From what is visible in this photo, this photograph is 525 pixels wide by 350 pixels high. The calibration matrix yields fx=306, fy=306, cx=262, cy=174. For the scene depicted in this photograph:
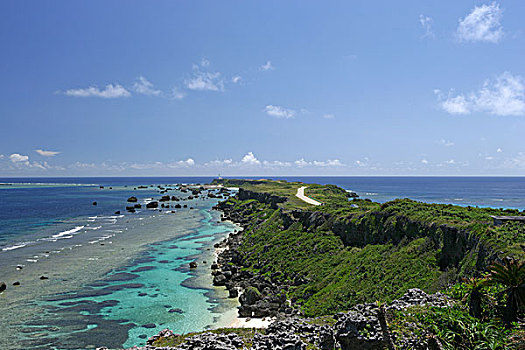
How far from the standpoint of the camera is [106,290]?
154 feet

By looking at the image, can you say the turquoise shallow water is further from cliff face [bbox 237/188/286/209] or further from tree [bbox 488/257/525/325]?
tree [bbox 488/257/525/325]

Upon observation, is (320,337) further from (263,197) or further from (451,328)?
(263,197)

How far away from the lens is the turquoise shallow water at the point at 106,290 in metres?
34.5

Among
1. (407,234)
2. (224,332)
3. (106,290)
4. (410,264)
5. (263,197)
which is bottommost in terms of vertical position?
(106,290)

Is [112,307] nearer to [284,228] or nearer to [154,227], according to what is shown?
[284,228]

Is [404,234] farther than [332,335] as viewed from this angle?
Yes

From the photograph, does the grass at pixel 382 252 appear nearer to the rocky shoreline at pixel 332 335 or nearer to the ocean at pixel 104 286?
the rocky shoreline at pixel 332 335

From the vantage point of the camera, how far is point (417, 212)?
42.5 m

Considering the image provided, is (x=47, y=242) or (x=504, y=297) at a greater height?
(x=504, y=297)

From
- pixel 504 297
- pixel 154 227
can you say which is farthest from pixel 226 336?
pixel 154 227

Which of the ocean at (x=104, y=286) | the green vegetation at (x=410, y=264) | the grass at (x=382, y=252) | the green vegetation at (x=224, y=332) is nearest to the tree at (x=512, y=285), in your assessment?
the green vegetation at (x=410, y=264)

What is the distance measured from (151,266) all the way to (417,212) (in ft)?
157

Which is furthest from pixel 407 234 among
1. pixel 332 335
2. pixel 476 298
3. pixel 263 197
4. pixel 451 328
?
pixel 263 197

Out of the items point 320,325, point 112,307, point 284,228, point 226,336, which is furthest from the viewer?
point 284,228
